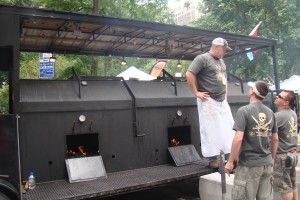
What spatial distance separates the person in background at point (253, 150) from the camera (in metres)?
3.56

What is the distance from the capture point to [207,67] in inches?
202

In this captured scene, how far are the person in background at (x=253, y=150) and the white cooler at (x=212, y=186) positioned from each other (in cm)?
114

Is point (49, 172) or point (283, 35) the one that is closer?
point (49, 172)

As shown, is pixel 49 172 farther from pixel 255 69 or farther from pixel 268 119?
pixel 255 69

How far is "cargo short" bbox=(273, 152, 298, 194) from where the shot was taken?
176 inches

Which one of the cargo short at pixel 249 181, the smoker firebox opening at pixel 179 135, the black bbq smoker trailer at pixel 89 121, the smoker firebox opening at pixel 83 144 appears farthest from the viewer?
the smoker firebox opening at pixel 179 135

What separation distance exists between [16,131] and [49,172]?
114 cm

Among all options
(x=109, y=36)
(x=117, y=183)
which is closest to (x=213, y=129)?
(x=117, y=183)

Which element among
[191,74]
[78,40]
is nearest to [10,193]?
[191,74]

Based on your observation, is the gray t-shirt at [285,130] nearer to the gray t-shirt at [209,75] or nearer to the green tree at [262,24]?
the gray t-shirt at [209,75]

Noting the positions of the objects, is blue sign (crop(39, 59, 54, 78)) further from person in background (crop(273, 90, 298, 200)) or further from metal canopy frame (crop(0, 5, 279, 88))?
person in background (crop(273, 90, 298, 200))

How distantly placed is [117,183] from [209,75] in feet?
7.35

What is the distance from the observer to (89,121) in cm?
499

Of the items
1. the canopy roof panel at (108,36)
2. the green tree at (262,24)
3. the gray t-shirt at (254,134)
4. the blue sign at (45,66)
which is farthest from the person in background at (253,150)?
the green tree at (262,24)
